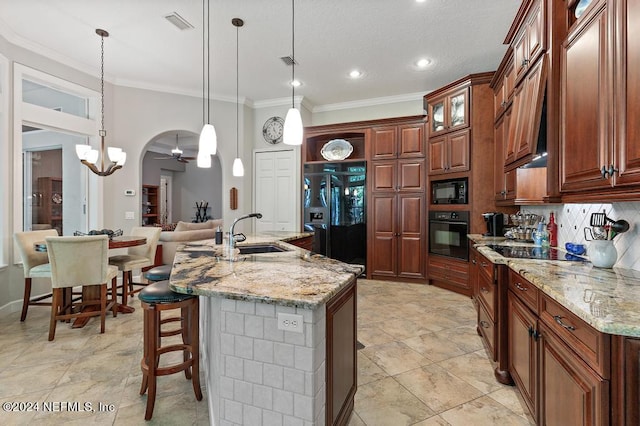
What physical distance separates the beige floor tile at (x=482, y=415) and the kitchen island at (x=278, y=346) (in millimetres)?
717

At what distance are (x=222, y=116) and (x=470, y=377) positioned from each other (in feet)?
16.7

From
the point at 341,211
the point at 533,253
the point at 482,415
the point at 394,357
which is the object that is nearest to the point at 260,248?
the point at 394,357

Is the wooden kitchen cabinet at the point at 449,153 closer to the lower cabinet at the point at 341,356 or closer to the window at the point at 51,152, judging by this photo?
the lower cabinet at the point at 341,356

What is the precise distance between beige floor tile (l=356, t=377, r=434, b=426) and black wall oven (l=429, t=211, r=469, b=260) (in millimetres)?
2629

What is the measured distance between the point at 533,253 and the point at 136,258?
4.16m

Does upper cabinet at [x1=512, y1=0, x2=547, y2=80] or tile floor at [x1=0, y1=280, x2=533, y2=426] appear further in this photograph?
upper cabinet at [x1=512, y1=0, x2=547, y2=80]

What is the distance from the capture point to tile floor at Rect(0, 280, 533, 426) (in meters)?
1.83

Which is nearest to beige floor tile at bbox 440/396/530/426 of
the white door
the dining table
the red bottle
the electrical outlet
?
the electrical outlet

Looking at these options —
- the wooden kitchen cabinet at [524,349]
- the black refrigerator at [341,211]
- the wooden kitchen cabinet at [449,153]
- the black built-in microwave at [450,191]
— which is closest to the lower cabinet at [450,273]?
the black built-in microwave at [450,191]

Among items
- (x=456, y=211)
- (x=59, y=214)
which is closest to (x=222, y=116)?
(x=59, y=214)

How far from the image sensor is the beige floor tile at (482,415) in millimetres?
1773

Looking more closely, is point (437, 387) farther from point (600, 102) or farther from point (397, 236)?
point (397, 236)

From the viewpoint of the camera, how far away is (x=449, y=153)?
14.2ft

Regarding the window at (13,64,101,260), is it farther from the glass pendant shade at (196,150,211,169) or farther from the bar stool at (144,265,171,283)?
the bar stool at (144,265,171,283)
